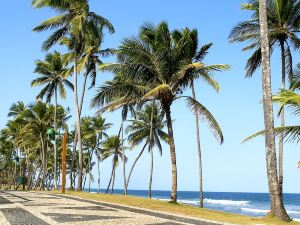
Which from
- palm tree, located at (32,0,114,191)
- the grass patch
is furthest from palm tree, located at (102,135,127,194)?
the grass patch

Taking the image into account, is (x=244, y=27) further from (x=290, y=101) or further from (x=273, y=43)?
(x=290, y=101)

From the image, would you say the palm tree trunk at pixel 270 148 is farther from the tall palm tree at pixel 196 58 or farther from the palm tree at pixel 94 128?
the palm tree at pixel 94 128

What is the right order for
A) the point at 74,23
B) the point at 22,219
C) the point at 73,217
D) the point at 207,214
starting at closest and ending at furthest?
the point at 22,219 < the point at 73,217 < the point at 207,214 < the point at 74,23

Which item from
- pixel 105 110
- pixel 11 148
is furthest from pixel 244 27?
pixel 11 148

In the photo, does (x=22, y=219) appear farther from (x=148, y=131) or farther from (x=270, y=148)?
(x=148, y=131)

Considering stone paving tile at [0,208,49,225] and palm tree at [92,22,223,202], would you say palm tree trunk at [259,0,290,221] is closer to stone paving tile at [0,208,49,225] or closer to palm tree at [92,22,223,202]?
palm tree at [92,22,223,202]

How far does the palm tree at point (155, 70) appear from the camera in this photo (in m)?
20.9

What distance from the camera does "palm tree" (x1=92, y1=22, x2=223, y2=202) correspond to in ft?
68.4

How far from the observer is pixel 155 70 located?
21.3m

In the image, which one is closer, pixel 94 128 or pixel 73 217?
pixel 73 217

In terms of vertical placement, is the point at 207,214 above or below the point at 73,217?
Result: below

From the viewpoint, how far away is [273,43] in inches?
904

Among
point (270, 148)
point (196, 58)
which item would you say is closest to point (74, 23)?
point (196, 58)

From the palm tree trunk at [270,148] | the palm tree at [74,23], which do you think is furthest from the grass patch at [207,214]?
the palm tree at [74,23]
